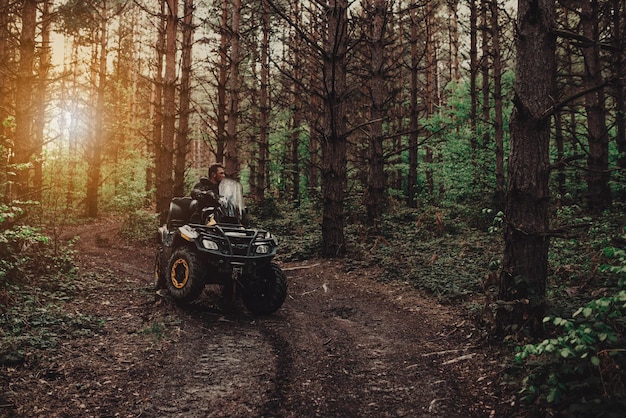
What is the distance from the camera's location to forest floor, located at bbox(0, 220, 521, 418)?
11.4 feet

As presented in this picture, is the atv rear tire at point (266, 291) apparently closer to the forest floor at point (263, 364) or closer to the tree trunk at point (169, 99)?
the forest floor at point (263, 364)

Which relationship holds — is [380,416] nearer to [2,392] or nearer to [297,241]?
[2,392]

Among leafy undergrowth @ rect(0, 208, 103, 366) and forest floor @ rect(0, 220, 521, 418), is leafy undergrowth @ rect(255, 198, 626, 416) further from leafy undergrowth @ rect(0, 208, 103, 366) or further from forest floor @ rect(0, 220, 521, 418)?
leafy undergrowth @ rect(0, 208, 103, 366)

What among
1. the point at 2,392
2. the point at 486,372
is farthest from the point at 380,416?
the point at 2,392

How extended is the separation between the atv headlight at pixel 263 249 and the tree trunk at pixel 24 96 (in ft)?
25.3

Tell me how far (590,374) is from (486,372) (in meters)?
1.17

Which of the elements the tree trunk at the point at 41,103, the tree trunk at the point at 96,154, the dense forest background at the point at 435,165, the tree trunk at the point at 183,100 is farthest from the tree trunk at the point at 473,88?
the tree trunk at the point at 96,154

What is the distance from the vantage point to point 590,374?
9.72 feet

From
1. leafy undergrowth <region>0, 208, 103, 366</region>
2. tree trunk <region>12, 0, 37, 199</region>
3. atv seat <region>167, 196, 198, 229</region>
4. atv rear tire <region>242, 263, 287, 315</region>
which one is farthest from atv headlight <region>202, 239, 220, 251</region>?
tree trunk <region>12, 0, 37, 199</region>

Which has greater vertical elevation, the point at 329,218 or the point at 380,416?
the point at 329,218

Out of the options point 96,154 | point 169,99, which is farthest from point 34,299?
point 96,154

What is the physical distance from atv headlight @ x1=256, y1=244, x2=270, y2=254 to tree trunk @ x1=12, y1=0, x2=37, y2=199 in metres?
7.70

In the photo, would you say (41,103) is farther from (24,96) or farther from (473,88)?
(473,88)

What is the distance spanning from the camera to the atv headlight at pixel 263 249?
616cm
